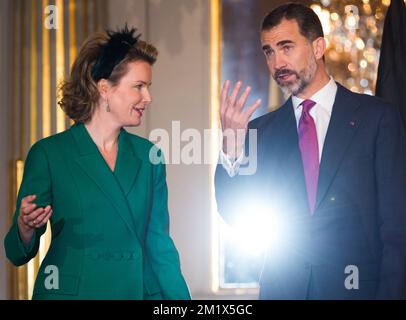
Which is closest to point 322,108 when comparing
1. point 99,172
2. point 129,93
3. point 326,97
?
point 326,97

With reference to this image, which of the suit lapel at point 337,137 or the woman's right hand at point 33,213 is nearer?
the woman's right hand at point 33,213

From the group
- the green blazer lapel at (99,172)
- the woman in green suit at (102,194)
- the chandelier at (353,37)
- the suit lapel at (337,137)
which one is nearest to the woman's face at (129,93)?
the woman in green suit at (102,194)

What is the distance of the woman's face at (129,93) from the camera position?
218 cm

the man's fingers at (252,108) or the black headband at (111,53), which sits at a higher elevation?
the black headband at (111,53)

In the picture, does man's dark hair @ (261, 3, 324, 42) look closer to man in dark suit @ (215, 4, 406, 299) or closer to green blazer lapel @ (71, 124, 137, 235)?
man in dark suit @ (215, 4, 406, 299)

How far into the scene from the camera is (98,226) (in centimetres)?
205

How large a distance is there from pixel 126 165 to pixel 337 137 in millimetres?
636

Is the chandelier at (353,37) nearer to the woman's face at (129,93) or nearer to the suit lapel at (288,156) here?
the suit lapel at (288,156)

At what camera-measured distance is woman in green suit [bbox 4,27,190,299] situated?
204 cm

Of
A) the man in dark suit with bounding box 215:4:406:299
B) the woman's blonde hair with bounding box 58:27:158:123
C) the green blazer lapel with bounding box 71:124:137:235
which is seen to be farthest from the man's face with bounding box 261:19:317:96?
the green blazer lapel with bounding box 71:124:137:235

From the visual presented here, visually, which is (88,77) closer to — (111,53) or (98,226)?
(111,53)
